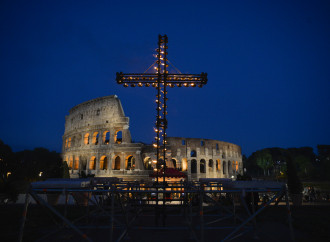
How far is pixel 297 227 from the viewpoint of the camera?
768 centimetres

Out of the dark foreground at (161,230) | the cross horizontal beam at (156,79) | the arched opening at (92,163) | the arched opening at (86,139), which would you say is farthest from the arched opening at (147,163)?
the dark foreground at (161,230)

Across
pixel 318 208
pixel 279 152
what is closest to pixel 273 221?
pixel 318 208

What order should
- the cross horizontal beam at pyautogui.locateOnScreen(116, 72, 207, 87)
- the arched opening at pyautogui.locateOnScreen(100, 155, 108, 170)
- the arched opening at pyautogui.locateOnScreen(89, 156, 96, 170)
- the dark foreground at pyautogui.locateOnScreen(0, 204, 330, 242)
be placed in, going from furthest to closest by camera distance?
1. the arched opening at pyautogui.locateOnScreen(89, 156, 96, 170)
2. the arched opening at pyautogui.locateOnScreen(100, 155, 108, 170)
3. the cross horizontal beam at pyautogui.locateOnScreen(116, 72, 207, 87)
4. the dark foreground at pyautogui.locateOnScreen(0, 204, 330, 242)

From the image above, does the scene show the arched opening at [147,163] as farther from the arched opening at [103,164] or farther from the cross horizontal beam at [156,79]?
the cross horizontal beam at [156,79]

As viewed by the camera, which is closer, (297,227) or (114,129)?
(297,227)

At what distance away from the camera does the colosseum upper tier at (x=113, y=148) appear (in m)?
28.0

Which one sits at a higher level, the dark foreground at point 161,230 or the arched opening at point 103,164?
the arched opening at point 103,164

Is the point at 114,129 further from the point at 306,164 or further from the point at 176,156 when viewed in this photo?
the point at 306,164

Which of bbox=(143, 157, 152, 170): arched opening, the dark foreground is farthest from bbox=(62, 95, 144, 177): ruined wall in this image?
the dark foreground

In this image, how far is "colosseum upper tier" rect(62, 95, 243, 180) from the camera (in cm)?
2795

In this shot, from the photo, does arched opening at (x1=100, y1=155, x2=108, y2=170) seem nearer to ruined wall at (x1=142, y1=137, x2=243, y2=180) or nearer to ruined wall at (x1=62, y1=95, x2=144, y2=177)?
ruined wall at (x1=62, y1=95, x2=144, y2=177)

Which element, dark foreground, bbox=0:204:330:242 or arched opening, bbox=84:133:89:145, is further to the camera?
arched opening, bbox=84:133:89:145

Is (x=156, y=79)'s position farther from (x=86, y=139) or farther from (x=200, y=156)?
(x=86, y=139)

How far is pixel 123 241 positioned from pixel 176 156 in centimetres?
2438
